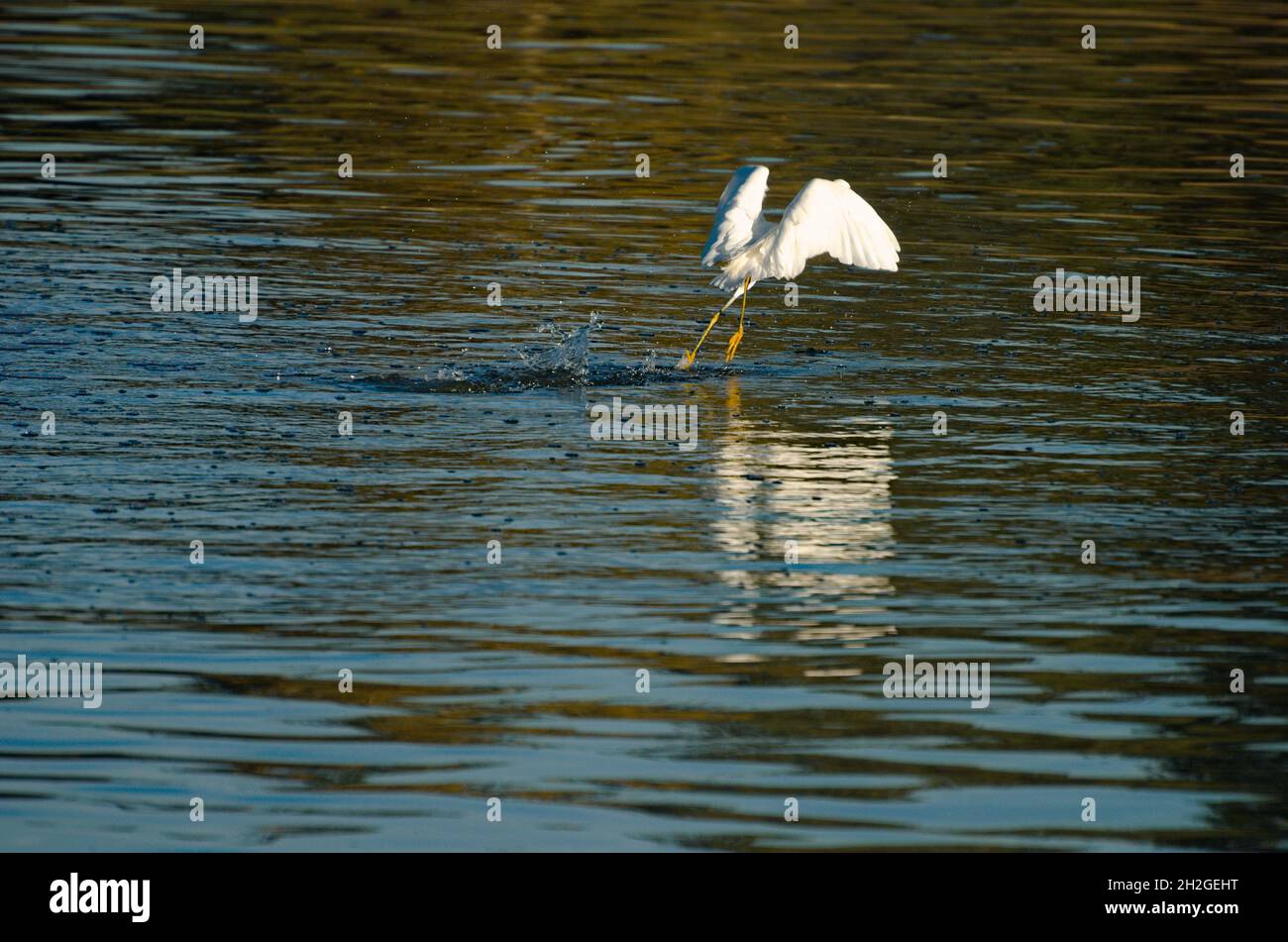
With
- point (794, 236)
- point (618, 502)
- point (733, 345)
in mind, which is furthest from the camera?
point (733, 345)

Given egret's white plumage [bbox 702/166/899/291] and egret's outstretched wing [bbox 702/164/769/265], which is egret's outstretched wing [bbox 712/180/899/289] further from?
egret's outstretched wing [bbox 702/164/769/265]

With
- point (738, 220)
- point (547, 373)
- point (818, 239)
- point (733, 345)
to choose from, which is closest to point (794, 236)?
point (818, 239)

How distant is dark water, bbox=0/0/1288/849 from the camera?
8.55 meters

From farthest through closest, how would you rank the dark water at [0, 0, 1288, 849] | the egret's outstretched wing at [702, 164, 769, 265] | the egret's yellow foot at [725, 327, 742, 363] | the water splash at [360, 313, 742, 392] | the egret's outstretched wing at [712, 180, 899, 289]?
the egret's yellow foot at [725, 327, 742, 363]
the egret's outstretched wing at [702, 164, 769, 265]
the egret's outstretched wing at [712, 180, 899, 289]
the water splash at [360, 313, 742, 392]
the dark water at [0, 0, 1288, 849]

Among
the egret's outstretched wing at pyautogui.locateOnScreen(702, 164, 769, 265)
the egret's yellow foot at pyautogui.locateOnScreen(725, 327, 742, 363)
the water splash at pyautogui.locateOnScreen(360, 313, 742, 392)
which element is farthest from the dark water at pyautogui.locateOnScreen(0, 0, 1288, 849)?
the egret's outstretched wing at pyautogui.locateOnScreen(702, 164, 769, 265)

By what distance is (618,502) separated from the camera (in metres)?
12.5

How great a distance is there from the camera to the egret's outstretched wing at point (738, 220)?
15.8 metres

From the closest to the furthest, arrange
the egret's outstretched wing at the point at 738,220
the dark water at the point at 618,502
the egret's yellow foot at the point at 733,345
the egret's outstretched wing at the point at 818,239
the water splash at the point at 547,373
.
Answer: the dark water at the point at 618,502 < the water splash at the point at 547,373 < the egret's outstretched wing at the point at 818,239 < the egret's outstretched wing at the point at 738,220 < the egret's yellow foot at the point at 733,345

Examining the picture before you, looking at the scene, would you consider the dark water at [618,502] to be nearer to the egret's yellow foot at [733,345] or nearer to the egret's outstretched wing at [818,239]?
the egret's yellow foot at [733,345]

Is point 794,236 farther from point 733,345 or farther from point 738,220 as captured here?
point 733,345

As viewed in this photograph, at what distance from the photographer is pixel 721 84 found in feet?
109

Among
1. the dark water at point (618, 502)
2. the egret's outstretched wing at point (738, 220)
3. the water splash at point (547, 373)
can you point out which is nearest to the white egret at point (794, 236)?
the egret's outstretched wing at point (738, 220)

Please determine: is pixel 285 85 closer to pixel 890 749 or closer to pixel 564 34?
pixel 564 34

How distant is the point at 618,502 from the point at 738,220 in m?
4.01
